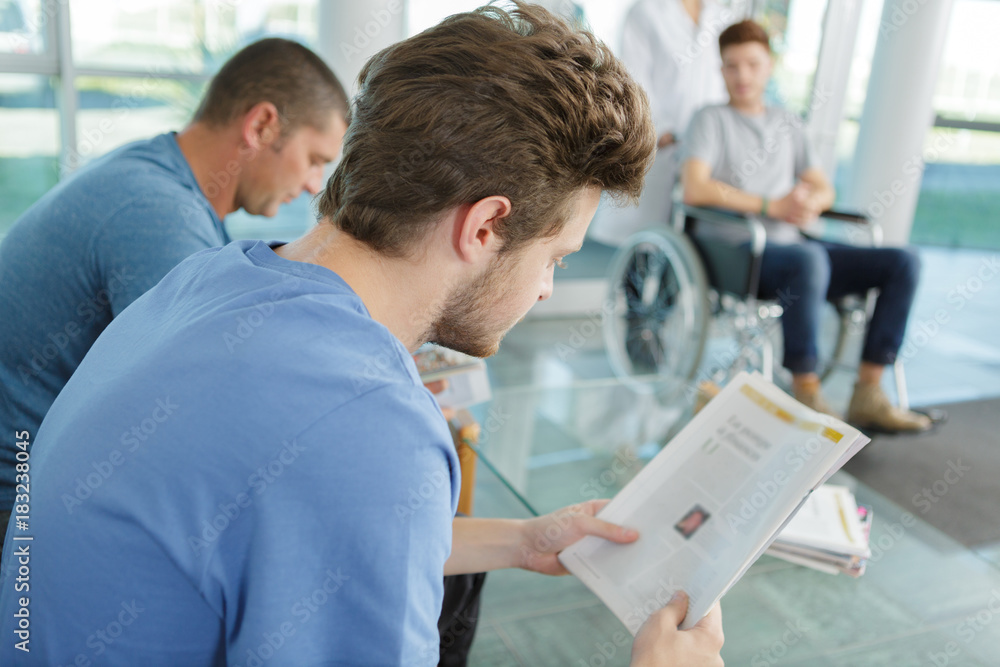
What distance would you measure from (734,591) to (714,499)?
0.45 metres

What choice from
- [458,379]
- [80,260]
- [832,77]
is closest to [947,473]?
[458,379]

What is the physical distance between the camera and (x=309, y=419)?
59cm

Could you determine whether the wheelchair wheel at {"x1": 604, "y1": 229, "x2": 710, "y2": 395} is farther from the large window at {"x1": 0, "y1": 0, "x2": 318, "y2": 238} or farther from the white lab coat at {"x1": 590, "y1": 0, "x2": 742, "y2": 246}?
the large window at {"x1": 0, "y1": 0, "x2": 318, "y2": 238}

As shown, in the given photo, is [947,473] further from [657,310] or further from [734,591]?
[734,591]

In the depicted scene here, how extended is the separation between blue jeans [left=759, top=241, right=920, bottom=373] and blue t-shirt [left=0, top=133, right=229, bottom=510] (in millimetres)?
1867

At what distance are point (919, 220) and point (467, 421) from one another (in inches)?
233

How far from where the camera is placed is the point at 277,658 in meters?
0.58

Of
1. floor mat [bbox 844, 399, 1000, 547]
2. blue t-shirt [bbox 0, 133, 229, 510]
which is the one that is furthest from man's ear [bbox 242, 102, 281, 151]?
floor mat [bbox 844, 399, 1000, 547]

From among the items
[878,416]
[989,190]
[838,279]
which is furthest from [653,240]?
[989,190]

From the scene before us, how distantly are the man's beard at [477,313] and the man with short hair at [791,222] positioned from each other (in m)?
1.89

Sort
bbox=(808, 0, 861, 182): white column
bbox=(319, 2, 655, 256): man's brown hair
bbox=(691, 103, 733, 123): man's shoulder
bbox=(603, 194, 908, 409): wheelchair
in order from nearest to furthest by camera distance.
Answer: bbox=(319, 2, 655, 256): man's brown hair, bbox=(603, 194, 908, 409): wheelchair, bbox=(691, 103, 733, 123): man's shoulder, bbox=(808, 0, 861, 182): white column

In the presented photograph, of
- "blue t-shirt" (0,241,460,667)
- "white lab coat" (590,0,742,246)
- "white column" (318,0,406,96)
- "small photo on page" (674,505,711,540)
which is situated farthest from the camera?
"white lab coat" (590,0,742,246)

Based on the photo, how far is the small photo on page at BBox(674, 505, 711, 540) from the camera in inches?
38.4

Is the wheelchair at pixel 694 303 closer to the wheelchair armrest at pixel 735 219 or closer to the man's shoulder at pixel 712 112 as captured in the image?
the wheelchair armrest at pixel 735 219
